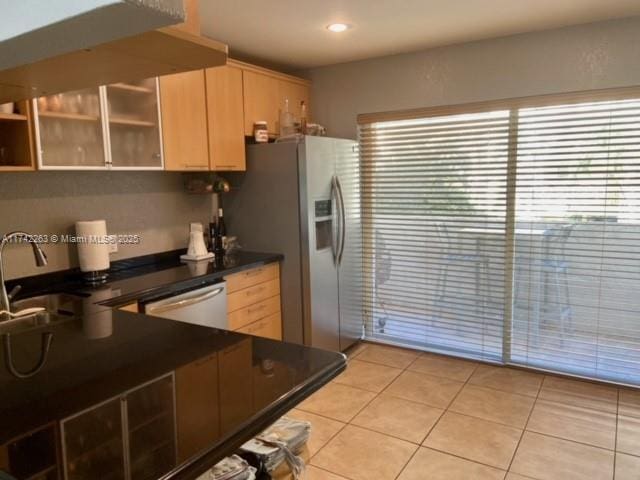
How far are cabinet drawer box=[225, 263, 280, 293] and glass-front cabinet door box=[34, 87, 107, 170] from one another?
1049 mm

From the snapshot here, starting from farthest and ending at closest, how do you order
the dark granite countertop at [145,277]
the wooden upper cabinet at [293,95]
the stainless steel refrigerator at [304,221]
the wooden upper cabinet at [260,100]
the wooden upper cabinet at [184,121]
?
the wooden upper cabinet at [293,95], the wooden upper cabinet at [260,100], the stainless steel refrigerator at [304,221], the wooden upper cabinet at [184,121], the dark granite countertop at [145,277]

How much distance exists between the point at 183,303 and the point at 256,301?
70 cm

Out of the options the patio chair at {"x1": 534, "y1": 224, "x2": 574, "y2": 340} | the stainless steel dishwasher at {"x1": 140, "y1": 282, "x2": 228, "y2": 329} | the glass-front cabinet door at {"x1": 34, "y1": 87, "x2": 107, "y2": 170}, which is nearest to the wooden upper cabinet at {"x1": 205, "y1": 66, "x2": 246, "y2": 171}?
the glass-front cabinet door at {"x1": 34, "y1": 87, "x2": 107, "y2": 170}

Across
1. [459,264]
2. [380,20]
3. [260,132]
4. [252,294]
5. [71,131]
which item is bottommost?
[252,294]

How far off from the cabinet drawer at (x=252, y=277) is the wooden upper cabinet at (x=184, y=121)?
2.52 feet

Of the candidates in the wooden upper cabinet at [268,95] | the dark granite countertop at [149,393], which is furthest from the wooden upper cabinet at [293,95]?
the dark granite countertop at [149,393]

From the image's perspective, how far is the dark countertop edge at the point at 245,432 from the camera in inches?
30.8

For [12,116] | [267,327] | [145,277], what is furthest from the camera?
[267,327]

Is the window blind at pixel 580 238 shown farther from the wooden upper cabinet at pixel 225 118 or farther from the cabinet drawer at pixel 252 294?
the wooden upper cabinet at pixel 225 118

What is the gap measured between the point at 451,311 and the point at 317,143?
171cm

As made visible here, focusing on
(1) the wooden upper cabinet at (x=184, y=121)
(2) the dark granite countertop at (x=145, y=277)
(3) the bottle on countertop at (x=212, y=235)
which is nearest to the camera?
(2) the dark granite countertop at (x=145, y=277)

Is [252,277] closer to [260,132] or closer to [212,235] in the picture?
[212,235]

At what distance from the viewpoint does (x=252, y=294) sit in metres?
3.18

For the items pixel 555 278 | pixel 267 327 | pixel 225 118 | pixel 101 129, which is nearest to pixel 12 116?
pixel 101 129
